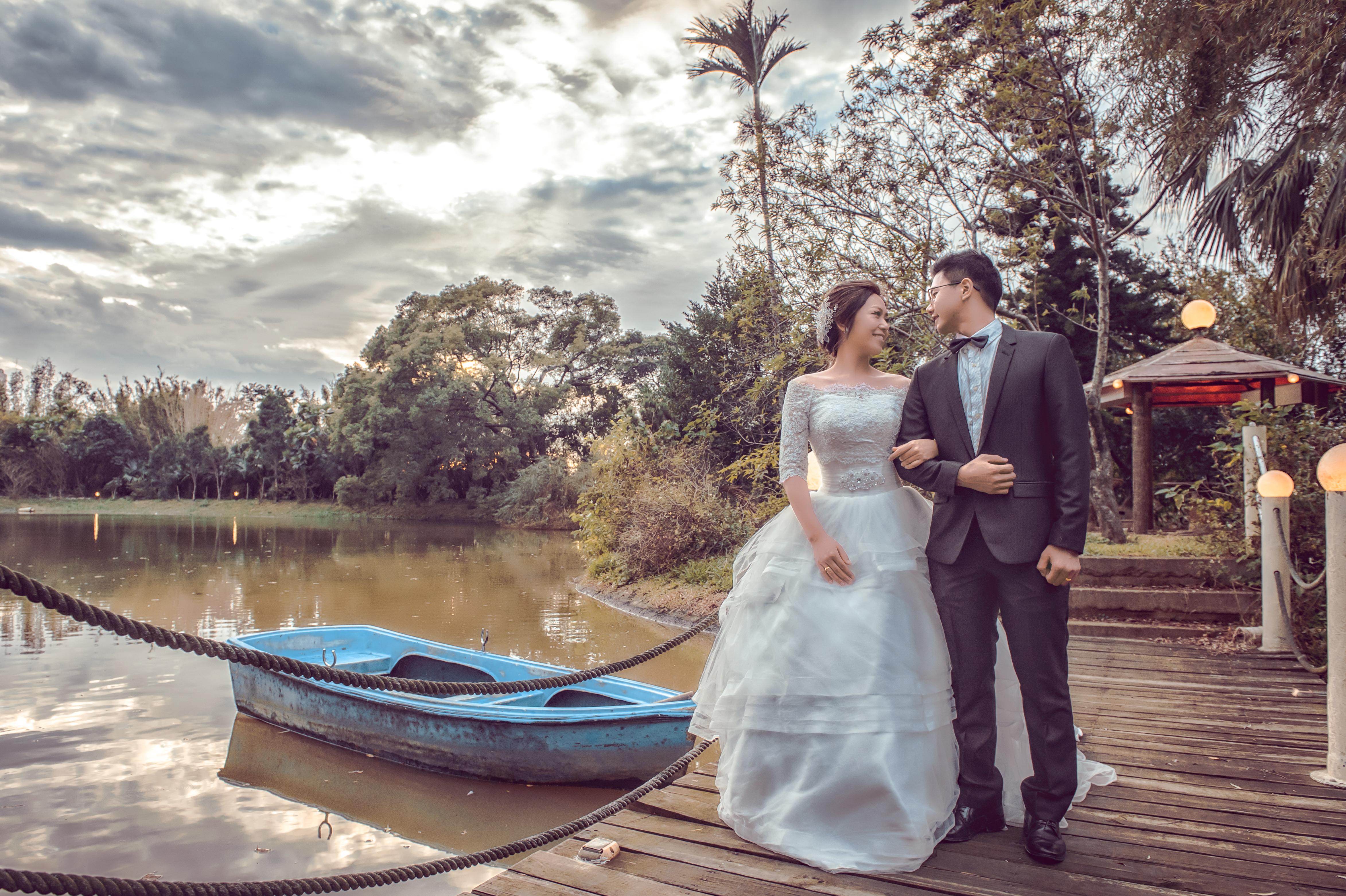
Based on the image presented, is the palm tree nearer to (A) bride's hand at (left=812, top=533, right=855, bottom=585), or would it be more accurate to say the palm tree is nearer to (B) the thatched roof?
(B) the thatched roof

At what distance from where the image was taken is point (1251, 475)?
580cm

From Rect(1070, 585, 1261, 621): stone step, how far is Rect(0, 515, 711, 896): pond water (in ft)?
13.1

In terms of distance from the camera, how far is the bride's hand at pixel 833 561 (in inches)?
96.3

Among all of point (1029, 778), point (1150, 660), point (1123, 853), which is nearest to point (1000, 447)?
point (1029, 778)

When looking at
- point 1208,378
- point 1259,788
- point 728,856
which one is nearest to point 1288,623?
point 1259,788

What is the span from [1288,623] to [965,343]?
414cm

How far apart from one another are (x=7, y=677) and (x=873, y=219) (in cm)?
1113

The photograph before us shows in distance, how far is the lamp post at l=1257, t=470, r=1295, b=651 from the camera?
474 centimetres

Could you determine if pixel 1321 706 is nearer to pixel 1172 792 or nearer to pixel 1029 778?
pixel 1172 792

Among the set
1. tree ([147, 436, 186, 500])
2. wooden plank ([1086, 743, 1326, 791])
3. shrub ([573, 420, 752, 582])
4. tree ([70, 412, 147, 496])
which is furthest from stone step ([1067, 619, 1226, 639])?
tree ([70, 412, 147, 496])

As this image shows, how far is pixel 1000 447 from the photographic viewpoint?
7.75 feet

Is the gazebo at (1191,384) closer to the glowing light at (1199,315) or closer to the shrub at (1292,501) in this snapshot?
the glowing light at (1199,315)

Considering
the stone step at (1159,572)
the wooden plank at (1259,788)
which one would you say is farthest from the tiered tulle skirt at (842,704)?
the stone step at (1159,572)

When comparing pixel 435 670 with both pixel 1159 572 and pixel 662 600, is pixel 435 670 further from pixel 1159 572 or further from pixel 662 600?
pixel 1159 572
